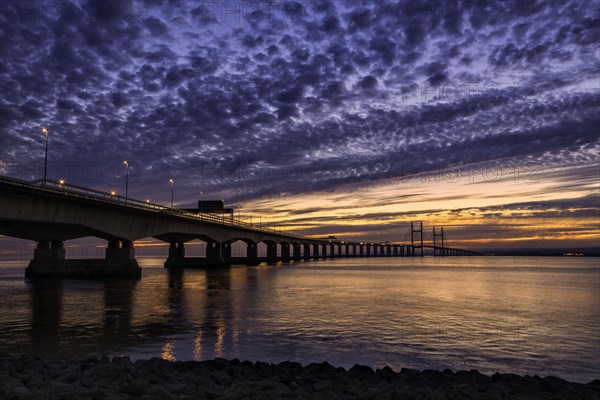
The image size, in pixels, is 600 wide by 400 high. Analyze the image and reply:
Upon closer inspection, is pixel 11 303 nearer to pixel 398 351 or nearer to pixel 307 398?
pixel 398 351

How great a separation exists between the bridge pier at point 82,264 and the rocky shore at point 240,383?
2071 inches

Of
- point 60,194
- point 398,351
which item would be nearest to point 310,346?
point 398,351

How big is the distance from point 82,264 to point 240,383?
200 ft

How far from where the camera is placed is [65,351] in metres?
16.7

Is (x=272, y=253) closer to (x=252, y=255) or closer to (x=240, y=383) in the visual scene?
(x=252, y=255)

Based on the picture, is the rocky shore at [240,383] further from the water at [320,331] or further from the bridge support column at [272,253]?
the bridge support column at [272,253]

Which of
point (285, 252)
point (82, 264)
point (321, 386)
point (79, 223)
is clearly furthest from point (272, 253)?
point (321, 386)

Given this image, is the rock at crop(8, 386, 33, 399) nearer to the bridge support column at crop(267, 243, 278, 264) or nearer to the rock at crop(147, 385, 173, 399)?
the rock at crop(147, 385, 173, 399)

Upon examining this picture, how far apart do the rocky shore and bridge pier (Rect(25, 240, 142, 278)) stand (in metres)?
52.6

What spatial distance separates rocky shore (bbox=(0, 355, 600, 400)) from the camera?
9.35 meters

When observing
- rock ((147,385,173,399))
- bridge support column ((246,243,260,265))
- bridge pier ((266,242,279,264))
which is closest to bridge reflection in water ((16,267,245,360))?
rock ((147,385,173,399))

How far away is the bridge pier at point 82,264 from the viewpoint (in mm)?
63156

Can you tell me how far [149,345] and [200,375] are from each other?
7.87m

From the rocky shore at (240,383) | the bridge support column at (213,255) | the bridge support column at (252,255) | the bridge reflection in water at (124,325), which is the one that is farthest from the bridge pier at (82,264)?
the bridge support column at (252,255)
